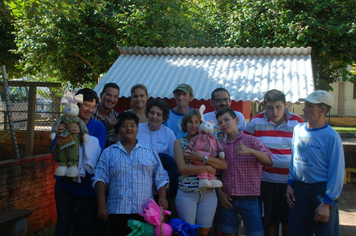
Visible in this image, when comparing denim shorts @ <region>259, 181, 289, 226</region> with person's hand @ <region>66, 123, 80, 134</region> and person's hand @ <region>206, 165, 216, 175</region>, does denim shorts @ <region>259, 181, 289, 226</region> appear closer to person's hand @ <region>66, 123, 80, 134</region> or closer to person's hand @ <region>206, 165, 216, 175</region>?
person's hand @ <region>206, 165, 216, 175</region>

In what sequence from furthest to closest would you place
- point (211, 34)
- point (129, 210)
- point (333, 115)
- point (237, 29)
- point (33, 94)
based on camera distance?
point (333, 115) → point (211, 34) → point (237, 29) → point (33, 94) → point (129, 210)

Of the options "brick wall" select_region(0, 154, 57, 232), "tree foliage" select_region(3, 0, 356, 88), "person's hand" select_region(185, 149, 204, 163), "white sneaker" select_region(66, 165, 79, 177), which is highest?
"tree foliage" select_region(3, 0, 356, 88)

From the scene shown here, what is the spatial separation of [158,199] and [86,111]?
1127mm

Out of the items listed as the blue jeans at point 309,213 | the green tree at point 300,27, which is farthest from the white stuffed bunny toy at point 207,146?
the green tree at point 300,27

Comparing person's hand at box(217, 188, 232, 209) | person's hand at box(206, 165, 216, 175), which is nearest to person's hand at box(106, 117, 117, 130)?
person's hand at box(206, 165, 216, 175)

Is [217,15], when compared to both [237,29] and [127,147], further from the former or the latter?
[127,147]

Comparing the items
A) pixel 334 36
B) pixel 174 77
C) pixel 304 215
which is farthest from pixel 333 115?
pixel 304 215

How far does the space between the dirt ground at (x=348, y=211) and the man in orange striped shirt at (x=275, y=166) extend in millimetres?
1963

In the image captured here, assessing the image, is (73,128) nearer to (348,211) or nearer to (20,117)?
(20,117)

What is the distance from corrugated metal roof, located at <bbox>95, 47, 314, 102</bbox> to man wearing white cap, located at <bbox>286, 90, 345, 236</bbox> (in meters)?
2.90

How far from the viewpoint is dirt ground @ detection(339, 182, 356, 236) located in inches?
193

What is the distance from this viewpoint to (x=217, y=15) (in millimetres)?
13195

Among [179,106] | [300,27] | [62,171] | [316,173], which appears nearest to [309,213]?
[316,173]

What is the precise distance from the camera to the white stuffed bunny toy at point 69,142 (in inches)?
117
